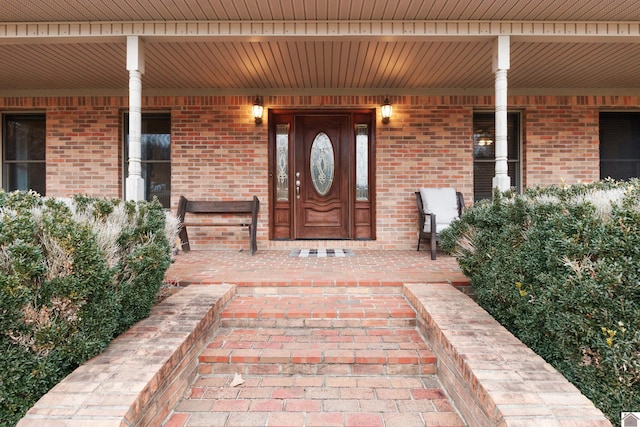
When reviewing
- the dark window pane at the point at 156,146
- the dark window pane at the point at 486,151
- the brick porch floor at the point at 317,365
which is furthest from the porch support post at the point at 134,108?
the dark window pane at the point at 486,151

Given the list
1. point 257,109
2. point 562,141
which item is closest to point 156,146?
point 257,109

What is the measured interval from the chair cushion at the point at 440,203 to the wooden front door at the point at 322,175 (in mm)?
1122

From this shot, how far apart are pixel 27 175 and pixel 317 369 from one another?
226 inches

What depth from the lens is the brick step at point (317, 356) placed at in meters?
2.02

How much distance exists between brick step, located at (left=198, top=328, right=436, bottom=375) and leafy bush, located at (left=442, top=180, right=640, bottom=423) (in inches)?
23.8

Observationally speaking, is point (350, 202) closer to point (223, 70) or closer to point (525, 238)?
point (223, 70)

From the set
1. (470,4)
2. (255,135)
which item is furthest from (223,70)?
(470,4)

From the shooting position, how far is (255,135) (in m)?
5.21

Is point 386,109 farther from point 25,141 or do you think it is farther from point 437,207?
point 25,141

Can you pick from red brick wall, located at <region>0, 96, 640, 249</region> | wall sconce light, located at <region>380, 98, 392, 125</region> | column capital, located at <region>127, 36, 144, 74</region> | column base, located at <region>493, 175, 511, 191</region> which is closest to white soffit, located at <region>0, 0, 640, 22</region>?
column capital, located at <region>127, 36, 144, 74</region>

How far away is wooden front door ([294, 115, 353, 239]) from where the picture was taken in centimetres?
536

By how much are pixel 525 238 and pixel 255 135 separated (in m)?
3.97

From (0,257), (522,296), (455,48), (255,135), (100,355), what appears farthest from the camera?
(255,135)

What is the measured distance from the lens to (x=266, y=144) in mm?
5215
